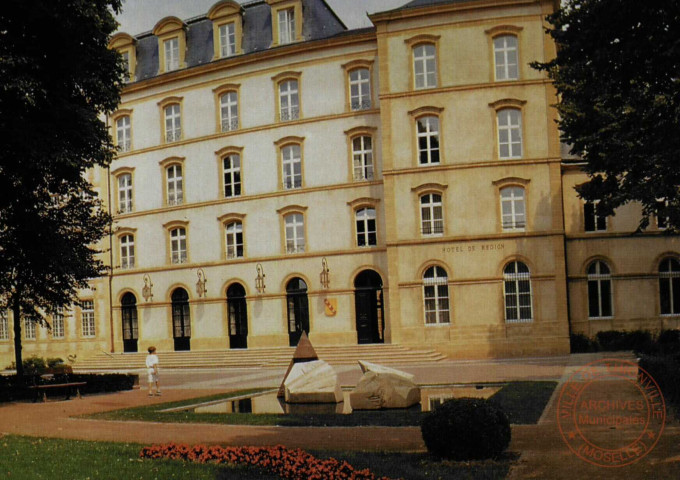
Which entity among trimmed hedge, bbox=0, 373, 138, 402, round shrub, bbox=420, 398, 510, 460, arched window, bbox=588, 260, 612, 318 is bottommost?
trimmed hedge, bbox=0, 373, 138, 402

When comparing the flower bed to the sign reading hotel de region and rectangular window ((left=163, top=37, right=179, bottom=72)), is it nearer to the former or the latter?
the sign reading hotel de region

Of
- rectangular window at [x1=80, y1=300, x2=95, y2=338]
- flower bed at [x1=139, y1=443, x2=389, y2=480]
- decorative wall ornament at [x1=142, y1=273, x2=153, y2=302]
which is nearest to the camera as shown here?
flower bed at [x1=139, y1=443, x2=389, y2=480]

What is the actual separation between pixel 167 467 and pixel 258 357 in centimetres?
2643

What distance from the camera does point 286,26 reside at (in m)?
41.1

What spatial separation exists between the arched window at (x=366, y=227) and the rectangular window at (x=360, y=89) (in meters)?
5.08

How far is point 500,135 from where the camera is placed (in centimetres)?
3609

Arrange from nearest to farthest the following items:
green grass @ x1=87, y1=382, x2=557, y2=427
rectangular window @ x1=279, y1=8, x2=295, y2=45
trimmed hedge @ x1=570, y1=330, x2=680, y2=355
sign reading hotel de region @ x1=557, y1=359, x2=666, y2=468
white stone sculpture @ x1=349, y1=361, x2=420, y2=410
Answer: sign reading hotel de region @ x1=557, y1=359, x2=666, y2=468, green grass @ x1=87, y1=382, x2=557, y2=427, white stone sculpture @ x1=349, y1=361, x2=420, y2=410, trimmed hedge @ x1=570, y1=330, x2=680, y2=355, rectangular window @ x1=279, y1=8, x2=295, y2=45

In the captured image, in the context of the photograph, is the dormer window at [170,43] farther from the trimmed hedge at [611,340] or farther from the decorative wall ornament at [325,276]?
the trimmed hedge at [611,340]

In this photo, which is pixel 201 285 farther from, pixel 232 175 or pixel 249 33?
pixel 249 33

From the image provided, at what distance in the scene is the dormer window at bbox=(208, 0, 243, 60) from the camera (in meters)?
42.4

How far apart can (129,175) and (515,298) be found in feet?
75.4

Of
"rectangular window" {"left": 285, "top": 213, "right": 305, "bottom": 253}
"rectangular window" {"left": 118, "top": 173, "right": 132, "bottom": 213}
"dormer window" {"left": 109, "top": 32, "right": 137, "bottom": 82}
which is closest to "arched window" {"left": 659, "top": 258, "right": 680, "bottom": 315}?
"rectangular window" {"left": 285, "top": 213, "right": 305, "bottom": 253}

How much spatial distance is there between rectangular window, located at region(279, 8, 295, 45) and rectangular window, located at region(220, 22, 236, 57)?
2.93 m

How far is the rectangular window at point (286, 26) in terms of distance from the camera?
40.9m
